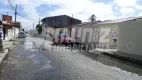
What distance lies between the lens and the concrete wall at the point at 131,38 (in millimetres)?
14367

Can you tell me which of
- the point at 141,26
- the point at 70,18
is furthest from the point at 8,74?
the point at 70,18

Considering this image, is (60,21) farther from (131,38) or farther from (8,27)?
(131,38)

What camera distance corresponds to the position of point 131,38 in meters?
15.3

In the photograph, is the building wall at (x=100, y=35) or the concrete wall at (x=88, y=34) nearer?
the building wall at (x=100, y=35)

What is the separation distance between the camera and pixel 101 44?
2411 cm

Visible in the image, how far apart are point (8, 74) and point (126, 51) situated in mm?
10657

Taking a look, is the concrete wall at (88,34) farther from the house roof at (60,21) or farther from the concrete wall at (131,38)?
the house roof at (60,21)

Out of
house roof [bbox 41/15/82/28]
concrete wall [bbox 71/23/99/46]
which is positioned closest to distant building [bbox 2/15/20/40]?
concrete wall [bbox 71/23/99/46]

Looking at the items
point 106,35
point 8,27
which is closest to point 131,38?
point 106,35

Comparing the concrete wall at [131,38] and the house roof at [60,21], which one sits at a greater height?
the house roof at [60,21]

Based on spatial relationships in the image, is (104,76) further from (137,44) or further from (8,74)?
(137,44)

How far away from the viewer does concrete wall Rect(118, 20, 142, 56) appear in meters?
14.4

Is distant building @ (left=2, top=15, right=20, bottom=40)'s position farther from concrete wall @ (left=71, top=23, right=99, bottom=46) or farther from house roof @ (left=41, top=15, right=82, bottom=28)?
house roof @ (left=41, top=15, right=82, bottom=28)

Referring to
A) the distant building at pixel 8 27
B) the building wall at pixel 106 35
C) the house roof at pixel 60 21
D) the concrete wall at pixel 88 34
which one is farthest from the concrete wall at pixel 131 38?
the house roof at pixel 60 21
